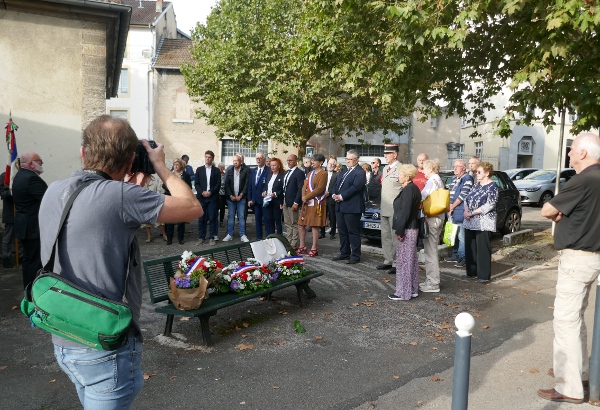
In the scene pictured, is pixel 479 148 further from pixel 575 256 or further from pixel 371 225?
pixel 575 256

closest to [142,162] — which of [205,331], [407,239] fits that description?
[205,331]

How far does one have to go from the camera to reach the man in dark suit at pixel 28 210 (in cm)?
803

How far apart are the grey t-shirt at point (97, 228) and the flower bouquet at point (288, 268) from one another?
4.89 meters

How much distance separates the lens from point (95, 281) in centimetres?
264

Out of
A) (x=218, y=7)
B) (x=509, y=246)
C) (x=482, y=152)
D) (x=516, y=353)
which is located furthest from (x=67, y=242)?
(x=482, y=152)

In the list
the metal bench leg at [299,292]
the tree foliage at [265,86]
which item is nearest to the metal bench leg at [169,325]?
the metal bench leg at [299,292]

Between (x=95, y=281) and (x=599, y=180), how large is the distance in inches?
153

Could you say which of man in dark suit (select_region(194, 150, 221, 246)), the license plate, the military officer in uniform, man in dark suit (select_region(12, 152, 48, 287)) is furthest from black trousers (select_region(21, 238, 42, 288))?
the license plate

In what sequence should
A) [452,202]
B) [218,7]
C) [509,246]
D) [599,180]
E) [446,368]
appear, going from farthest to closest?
[218,7]
[509,246]
[452,202]
[446,368]
[599,180]

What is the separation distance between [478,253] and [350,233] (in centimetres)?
251

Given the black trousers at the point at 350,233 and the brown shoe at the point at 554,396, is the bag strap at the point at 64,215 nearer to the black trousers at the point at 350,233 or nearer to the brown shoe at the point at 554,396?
the brown shoe at the point at 554,396

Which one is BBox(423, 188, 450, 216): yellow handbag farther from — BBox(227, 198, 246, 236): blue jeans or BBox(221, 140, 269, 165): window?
BBox(221, 140, 269, 165): window

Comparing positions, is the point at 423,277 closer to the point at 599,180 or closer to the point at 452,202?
the point at 452,202

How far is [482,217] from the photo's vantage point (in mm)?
9250
